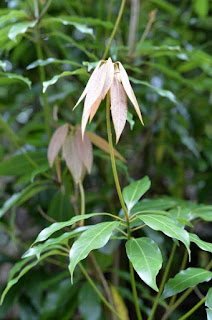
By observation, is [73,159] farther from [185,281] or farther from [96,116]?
[96,116]

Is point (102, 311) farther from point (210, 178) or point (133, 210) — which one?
point (210, 178)

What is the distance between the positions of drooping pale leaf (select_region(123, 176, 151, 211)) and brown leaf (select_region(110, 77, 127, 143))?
168 mm

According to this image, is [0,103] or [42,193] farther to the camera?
[0,103]

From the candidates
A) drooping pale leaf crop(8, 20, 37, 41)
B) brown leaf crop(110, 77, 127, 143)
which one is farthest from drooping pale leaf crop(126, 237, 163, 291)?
drooping pale leaf crop(8, 20, 37, 41)

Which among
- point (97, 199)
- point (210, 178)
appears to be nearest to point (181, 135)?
point (210, 178)

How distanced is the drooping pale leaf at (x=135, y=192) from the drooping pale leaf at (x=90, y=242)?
0.10 meters

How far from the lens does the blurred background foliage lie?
2.78 ft

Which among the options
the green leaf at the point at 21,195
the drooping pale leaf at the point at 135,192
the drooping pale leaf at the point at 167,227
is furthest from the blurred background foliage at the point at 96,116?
the drooping pale leaf at the point at 167,227

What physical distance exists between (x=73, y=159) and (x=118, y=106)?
224 millimetres

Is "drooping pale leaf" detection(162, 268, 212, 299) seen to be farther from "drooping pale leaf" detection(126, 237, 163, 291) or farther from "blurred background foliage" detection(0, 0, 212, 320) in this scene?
"blurred background foliage" detection(0, 0, 212, 320)

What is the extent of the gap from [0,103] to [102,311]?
0.69m

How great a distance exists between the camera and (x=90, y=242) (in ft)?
1.50

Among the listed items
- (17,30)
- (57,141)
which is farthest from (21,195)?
(17,30)

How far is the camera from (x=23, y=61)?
1269 millimetres
